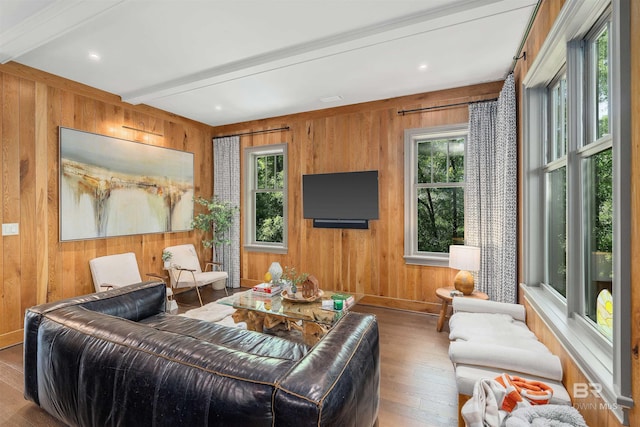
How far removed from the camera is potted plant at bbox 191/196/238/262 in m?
4.95

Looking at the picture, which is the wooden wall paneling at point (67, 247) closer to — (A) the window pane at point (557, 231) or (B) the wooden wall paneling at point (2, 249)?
(B) the wooden wall paneling at point (2, 249)

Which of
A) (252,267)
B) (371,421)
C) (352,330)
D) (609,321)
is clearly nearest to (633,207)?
(609,321)

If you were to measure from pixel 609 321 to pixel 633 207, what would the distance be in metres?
0.76

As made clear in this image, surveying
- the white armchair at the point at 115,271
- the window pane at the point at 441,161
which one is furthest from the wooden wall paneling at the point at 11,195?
the window pane at the point at 441,161

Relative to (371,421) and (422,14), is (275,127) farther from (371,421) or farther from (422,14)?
(371,421)

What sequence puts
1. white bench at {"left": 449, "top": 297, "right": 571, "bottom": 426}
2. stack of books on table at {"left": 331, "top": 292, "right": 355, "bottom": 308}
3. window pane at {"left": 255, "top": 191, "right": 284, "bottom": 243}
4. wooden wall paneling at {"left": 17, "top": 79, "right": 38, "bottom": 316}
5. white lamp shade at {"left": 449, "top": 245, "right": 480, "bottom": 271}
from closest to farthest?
white bench at {"left": 449, "top": 297, "right": 571, "bottom": 426}, stack of books on table at {"left": 331, "top": 292, "right": 355, "bottom": 308}, wooden wall paneling at {"left": 17, "top": 79, "right": 38, "bottom": 316}, white lamp shade at {"left": 449, "top": 245, "right": 480, "bottom": 271}, window pane at {"left": 255, "top": 191, "right": 284, "bottom": 243}

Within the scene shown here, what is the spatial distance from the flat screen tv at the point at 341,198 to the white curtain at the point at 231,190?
1356mm

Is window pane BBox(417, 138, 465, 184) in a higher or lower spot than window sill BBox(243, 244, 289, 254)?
higher

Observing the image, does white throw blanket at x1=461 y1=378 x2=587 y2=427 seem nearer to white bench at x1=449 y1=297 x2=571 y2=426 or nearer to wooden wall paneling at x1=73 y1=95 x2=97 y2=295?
white bench at x1=449 y1=297 x2=571 y2=426

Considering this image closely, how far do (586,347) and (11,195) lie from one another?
4.77 m

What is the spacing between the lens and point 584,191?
5.77 ft

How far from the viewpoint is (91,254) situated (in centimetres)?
370

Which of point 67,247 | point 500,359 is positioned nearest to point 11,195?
point 67,247

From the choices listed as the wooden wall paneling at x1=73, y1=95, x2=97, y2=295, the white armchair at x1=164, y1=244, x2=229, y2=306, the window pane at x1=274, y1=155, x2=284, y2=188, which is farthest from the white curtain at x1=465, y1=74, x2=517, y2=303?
the wooden wall paneling at x1=73, y1=95, x2=97, y2=295
